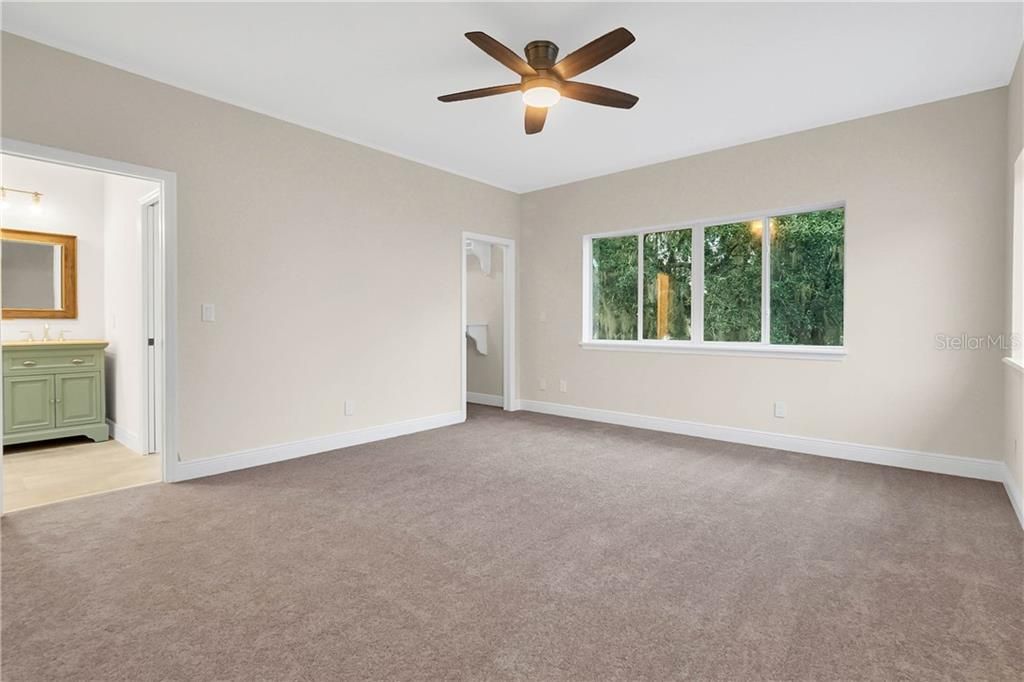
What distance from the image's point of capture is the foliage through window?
14.0 ft

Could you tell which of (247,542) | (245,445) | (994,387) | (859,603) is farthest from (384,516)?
(994,387)

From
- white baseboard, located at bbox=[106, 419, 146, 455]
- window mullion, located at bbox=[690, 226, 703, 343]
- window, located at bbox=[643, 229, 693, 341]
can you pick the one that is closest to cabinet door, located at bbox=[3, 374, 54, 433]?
white baseboard, located at bbox=[106, 419, 146, 455]

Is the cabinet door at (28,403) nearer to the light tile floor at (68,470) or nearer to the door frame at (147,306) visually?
the light tile floor at (68,470)

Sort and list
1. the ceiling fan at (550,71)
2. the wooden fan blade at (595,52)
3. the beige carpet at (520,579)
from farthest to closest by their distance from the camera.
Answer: the ceiling fan at (550,71) < the wooden fan blade at (595,52) < the beige carpet at (520,579)

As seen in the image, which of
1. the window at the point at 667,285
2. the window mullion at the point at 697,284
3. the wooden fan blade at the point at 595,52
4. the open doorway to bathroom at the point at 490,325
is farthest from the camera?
the open doorway to bathroom at the point at 490,325

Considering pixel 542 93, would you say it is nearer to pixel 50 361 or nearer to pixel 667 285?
pixel 667 285

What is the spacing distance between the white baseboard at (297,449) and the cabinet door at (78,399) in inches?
78.7

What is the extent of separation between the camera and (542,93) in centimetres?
Result: 299

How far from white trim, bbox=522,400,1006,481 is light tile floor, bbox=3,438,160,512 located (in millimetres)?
4088

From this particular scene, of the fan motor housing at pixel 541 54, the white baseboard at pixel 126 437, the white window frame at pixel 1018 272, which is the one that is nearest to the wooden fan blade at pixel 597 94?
the fan motor housing at pixel 541 54

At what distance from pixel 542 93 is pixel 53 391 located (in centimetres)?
485

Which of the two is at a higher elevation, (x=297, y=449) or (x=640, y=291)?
(x=640, y=291)

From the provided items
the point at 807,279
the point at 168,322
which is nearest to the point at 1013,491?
the point at 807,279

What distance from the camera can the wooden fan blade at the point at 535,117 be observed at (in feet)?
10.5
